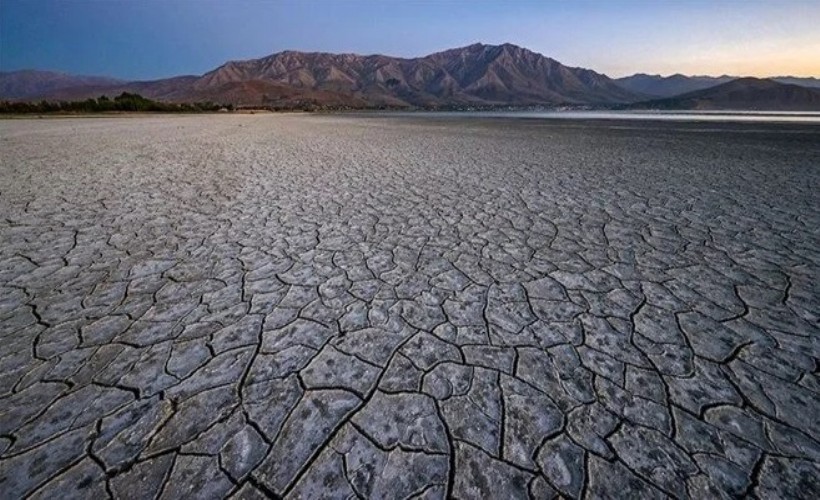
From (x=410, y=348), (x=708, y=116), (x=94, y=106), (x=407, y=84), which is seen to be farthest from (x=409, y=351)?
(x=407, y=84)

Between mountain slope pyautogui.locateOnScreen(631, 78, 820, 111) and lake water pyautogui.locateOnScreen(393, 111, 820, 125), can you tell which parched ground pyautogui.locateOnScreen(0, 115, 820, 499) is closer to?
lake water pyautogui.locateOnScreen(393, 111, 820, 125)

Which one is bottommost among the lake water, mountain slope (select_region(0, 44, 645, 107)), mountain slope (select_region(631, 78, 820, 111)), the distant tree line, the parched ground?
the parched ground

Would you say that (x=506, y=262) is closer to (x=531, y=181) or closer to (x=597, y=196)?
(x=597, y=196)

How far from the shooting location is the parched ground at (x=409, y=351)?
1343 millimetres

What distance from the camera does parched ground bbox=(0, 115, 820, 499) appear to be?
4.41 feet

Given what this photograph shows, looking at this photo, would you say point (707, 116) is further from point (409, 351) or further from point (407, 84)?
point (407, 84)

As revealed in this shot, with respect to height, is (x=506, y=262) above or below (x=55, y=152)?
below

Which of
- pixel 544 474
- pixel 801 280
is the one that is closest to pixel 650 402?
pixel 544 474

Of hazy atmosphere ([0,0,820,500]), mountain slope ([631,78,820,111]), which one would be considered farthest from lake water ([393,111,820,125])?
mountain slope ([631,78,820,111])

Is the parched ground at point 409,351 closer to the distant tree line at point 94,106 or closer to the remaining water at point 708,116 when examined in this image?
the remaining water at point 708,116

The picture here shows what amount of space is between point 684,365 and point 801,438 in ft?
1.54

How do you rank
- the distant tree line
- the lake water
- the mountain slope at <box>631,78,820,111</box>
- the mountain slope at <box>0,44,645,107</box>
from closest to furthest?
the lake water < the distant tree line < the mountain slope at <box>631,78,820,111</box> < the mountain slope at <box>0,44,645,107</box>

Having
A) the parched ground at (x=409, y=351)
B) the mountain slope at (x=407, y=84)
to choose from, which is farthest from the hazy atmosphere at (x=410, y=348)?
the mountain slope at (x=407, y=84)

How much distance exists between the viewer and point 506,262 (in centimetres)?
312
